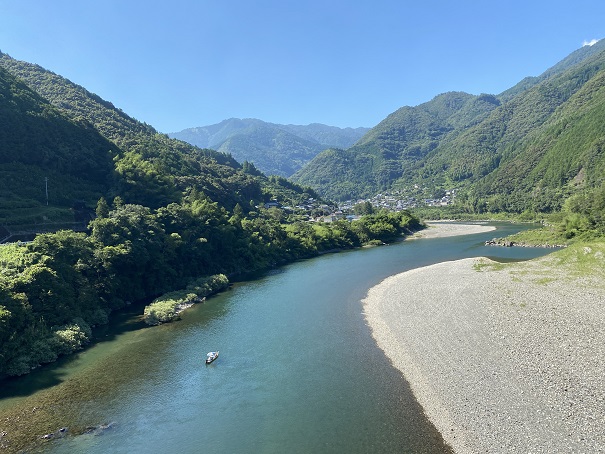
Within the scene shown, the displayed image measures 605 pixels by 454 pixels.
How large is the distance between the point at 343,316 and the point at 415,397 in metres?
19.3

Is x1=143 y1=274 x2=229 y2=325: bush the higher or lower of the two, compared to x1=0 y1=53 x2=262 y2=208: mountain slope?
lower

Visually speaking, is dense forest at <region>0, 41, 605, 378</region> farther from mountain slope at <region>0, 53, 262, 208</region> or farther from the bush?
mountain slope at <region>0, 53, 262, 208</region>

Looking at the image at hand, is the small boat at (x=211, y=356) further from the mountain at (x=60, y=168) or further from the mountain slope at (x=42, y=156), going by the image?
the mountain slope at (x=42, y=156)

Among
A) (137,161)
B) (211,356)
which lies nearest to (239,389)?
(211,356)

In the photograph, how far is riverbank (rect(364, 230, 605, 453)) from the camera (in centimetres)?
2106

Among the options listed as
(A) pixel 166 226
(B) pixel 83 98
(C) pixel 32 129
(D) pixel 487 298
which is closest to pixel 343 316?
(D) pixel 487 298

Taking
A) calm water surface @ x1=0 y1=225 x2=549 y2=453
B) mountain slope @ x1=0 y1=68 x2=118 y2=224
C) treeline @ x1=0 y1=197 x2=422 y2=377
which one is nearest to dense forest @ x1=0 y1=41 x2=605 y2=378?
treeline @ x1=0 y1=197 x2=422 y2=377

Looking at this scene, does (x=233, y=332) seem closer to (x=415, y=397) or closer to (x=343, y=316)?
(x=343, y=316)

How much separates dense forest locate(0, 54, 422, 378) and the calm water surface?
5628 millimetres

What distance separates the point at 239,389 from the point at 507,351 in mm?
21696

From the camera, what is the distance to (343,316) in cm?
4494

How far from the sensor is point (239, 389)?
2895 centimetres

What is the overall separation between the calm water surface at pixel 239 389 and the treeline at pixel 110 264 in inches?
124

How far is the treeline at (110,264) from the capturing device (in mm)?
34438
